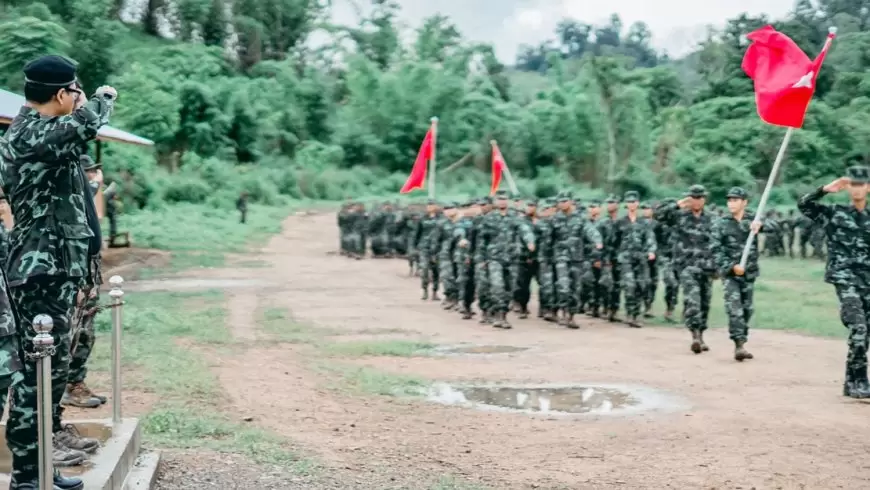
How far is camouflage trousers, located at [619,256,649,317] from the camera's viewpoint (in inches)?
571

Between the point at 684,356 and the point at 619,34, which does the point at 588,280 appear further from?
the point at 619,34

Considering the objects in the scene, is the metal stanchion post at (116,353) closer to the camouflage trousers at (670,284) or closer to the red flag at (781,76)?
the red flag at (781,76)

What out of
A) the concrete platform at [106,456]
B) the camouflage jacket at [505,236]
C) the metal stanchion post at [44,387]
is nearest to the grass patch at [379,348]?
the camouflage jacket at [505,236]

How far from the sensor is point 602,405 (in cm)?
868

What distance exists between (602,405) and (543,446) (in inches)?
65.9

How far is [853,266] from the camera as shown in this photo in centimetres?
873

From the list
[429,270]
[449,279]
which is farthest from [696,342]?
[429,270]

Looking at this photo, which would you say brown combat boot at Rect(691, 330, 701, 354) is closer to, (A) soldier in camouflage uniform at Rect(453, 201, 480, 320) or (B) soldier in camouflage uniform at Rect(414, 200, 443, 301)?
(A) soldier in camouflage uniform at Rect(453, 201, 480, 320)

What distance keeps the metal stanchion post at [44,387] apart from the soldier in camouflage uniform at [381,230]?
2412 cm

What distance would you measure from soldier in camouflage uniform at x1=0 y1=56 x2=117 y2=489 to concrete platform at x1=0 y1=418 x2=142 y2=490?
304 millimetres

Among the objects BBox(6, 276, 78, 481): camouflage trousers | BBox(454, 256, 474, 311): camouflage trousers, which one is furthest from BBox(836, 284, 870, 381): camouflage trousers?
BBox(454, 256, 474, 311): camouflage trousers

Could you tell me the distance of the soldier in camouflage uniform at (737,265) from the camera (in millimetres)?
10833

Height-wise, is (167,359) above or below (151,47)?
below

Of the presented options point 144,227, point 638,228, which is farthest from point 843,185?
point 144,227
